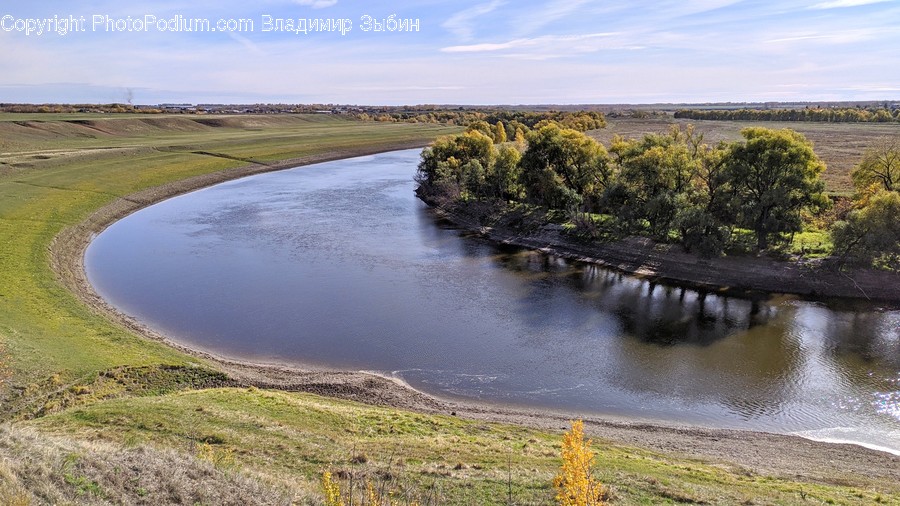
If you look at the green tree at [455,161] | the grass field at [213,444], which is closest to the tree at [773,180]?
the grass field at [213,444]

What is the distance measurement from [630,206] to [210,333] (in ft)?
107

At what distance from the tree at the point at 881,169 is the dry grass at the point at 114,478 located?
46.8 metres

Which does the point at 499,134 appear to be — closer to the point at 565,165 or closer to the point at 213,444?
the point at 565,165

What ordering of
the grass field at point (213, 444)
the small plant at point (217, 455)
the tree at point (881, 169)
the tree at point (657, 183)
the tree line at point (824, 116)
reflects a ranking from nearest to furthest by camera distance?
the grass field at point (213, 444) → the small plant at point (217, 455) → the tree at point (881, 169) → the tree at point (657, 183) → the tree line at point (824, 116)

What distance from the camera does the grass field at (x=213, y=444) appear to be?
1288 cm

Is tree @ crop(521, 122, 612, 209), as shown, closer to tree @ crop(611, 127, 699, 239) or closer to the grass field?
tree @ crop(611, 127, 699, 239)

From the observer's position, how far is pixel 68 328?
28.4m

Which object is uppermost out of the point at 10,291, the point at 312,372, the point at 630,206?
the point at 630,206

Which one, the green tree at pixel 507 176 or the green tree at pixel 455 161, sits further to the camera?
the green tree at pixel 455 161

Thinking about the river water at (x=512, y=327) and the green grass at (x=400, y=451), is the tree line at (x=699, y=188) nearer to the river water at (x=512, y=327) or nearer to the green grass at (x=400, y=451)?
the river water at (x=512, y=327)

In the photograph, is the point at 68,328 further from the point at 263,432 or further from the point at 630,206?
the point at 630,206

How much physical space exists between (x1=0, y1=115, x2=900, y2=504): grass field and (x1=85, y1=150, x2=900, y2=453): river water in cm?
469

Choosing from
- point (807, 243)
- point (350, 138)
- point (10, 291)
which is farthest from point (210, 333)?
point (350, 138)

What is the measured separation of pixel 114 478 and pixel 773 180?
43356 mm
